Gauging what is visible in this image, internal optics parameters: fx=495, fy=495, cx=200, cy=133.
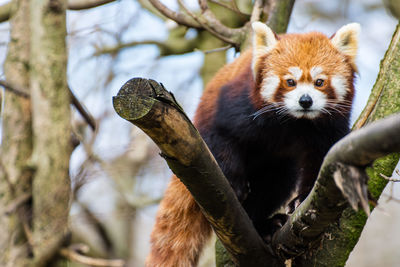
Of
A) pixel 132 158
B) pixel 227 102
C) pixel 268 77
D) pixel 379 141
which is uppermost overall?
pixel 379 141

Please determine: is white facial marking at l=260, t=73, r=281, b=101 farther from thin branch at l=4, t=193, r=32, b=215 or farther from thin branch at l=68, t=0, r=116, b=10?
thin branch at l=4, t=193, r=32, b=215

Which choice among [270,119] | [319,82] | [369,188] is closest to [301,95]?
[319,82]

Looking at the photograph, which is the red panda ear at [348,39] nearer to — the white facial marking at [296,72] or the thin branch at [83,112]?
the white facial marking at [296,72]

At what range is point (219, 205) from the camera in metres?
2.16

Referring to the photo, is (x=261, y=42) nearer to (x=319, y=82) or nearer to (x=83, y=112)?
(x=319, y=82)

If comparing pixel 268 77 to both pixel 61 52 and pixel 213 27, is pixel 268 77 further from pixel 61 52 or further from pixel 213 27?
pixel 61 52

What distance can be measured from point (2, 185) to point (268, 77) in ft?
7.85

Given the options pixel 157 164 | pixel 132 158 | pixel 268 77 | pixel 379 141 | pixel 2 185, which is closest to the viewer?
pixel 379 141

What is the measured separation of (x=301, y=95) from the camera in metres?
2.79

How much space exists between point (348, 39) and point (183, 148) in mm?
1746

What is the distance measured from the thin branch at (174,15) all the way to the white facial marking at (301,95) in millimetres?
1199

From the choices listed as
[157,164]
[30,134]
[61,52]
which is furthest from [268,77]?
[157,164]

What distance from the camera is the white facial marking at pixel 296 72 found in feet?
9.45

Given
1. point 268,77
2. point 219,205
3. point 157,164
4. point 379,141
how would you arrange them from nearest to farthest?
point 379,141
point 219,205
point 268,77
point 157,164
